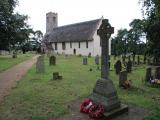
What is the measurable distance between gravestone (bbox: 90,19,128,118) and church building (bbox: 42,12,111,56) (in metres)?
41.8

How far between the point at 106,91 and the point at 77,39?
153 ft

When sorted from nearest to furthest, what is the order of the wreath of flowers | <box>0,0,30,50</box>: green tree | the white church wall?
the wreath of flowers → <box>0,0,30,50</box>: green tree → the white church wall

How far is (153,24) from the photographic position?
1794 cm

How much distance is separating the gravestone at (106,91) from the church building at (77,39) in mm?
41797

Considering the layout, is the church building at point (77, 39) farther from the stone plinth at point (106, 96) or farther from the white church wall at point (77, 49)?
the stone plinth at point (106, 96)

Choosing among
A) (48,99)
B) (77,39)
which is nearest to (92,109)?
(48,99)

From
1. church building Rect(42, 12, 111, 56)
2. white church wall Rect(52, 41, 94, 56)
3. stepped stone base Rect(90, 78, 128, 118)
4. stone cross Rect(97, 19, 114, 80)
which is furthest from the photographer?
white church wall Rect(52, 41, 94, 56)

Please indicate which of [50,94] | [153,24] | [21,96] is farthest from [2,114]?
[153,24]

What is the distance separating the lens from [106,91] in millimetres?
7328

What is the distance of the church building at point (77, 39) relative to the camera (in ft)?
166

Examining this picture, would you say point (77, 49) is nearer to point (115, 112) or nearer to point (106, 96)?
point (106, 96)

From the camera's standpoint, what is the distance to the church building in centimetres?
5047

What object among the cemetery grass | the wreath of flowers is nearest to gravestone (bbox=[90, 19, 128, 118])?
the wreath of flowers

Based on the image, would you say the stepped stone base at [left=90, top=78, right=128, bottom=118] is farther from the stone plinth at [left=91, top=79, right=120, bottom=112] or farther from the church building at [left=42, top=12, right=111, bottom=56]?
the church building at [left=42, top=12, right=111, bottom=56]
